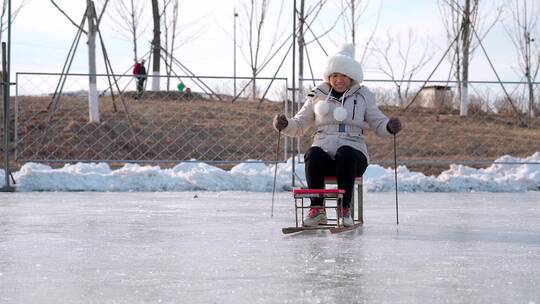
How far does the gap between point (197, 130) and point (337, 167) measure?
32.5ft

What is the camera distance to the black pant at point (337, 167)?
5.23 m

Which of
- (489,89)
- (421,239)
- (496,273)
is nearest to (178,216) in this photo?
(421,239)

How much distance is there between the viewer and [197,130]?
15.0 metres

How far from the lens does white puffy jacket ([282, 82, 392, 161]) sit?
543 centimetres

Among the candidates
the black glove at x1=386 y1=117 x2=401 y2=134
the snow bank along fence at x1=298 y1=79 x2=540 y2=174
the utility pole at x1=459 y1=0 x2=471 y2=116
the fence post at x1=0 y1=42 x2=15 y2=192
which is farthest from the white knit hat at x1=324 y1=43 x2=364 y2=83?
the utility pole at x1=459 y1=0 x2=471 y2=116

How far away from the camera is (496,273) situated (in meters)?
3.50

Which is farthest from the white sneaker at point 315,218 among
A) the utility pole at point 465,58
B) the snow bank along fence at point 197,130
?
the utility pole at point 465,58

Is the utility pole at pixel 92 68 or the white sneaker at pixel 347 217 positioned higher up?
the utility pole at pixel 92 68

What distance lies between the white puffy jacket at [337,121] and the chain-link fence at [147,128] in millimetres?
7637

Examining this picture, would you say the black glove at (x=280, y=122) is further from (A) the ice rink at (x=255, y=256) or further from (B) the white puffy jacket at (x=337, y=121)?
(A) the ice rink at (x=255, y=256)

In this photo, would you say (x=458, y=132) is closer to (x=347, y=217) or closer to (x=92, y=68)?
(x=92, y=68)

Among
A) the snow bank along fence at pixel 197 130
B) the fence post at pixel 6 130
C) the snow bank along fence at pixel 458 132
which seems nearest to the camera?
A: the fence post at pixel 6 130

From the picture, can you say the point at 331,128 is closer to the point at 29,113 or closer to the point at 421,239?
the point at 421,239

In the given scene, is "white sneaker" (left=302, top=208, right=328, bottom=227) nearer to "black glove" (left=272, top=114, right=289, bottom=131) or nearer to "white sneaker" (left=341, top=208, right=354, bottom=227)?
"white sneaker" (left=341, top=208, right=354, bottom=227)
